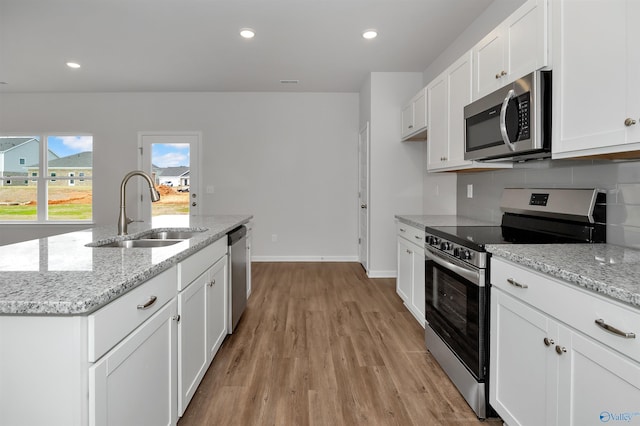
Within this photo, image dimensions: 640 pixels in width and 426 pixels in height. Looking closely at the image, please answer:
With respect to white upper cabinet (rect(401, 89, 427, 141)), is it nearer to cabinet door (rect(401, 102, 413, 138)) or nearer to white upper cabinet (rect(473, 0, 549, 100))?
cabinet door (rect(401, 102, 413, 138))

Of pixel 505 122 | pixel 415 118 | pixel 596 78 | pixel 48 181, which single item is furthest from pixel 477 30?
pixel 48 181

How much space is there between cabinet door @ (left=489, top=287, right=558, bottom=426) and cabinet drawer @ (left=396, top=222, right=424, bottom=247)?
3.77 ft

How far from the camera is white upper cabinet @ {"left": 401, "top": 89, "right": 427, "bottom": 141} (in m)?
3.55

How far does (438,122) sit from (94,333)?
9.74 ft

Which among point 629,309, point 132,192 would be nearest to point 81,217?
point 132,192

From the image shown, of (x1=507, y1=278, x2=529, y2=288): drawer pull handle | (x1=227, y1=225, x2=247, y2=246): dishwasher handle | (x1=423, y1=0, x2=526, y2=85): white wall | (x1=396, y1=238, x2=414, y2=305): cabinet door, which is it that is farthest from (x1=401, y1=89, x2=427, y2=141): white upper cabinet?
(x1=507, y1=278, x2=529, y2=288): drawer pull handle

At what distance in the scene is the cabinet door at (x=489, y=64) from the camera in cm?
213

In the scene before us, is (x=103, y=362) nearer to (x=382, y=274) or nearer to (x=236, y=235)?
(x=236, y=235)

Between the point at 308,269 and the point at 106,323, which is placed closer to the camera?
the point at 106,323

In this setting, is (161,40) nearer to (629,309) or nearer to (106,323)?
(106,323)

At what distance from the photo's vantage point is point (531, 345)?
139cm

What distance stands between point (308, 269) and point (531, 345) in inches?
→ 153

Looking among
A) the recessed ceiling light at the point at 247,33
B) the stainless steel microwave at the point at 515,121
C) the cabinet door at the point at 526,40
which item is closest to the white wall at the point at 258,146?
the recessed ceiling light at the point at 247,33

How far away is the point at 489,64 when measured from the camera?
2.27 metres
